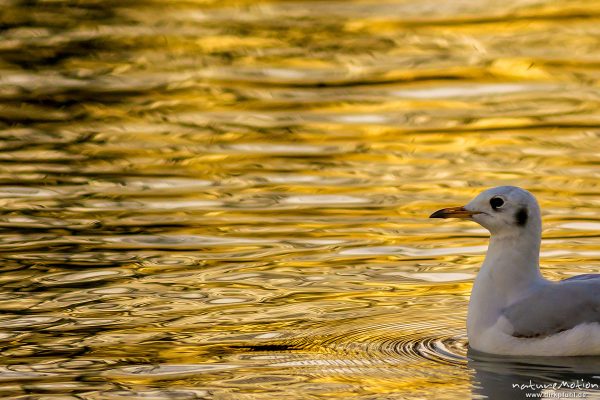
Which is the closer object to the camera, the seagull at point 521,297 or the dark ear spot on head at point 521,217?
the seagull at point 521,297

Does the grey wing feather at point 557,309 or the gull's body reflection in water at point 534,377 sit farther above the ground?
the grey wing feather at point 557,309

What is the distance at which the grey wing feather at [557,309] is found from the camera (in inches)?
388

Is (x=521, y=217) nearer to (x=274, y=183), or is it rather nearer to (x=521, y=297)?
(x=521, y=297)

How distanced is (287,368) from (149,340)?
119cm

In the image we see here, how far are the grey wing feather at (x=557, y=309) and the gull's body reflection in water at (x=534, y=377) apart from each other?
0.64 ft

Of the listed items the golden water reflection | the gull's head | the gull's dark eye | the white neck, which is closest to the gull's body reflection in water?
the golden water reflection

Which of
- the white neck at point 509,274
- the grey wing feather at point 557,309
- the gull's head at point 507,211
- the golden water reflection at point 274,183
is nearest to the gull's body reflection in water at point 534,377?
the golden water reflection at point 274,183

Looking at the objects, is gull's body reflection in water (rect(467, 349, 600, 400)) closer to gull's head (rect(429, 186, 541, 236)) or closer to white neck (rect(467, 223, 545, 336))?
white neck (rect(467, 223, 545, 336))

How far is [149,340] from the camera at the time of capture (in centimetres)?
1058

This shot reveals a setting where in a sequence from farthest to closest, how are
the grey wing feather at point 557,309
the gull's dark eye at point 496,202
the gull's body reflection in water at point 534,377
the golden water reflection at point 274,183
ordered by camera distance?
the gull's dark eye at point 496,202, the golden water reflection at point 274,183, the grey wing feather at point 557,309, the gull's body reflection in water at point 534,377

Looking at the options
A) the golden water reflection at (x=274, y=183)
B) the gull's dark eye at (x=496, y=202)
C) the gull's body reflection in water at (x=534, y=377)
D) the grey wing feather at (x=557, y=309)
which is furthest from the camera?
the gull's dark eye at (x=496, y=202)

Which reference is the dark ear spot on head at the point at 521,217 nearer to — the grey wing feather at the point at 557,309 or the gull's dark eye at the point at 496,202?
the gull's dark eye at the point at 496,202

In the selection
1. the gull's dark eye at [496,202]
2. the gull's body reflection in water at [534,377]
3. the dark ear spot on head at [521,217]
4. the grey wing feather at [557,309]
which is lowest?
the gull's body reflection in water at [534,377]

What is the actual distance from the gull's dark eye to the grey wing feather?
61 cm
